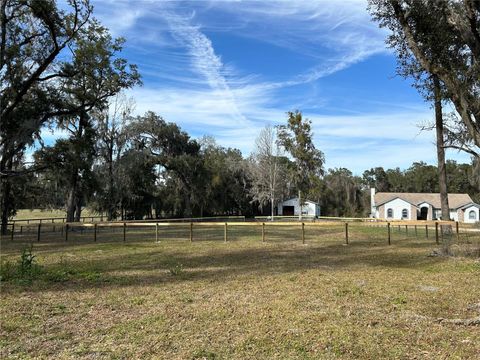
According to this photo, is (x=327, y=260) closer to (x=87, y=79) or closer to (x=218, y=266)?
(x=218, y=266)

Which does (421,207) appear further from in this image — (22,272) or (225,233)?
(22,272)

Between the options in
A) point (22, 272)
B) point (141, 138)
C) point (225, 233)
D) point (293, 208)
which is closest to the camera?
point (22, 272)

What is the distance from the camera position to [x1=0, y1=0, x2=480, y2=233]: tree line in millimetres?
10820

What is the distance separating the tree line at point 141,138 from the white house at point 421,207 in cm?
1080

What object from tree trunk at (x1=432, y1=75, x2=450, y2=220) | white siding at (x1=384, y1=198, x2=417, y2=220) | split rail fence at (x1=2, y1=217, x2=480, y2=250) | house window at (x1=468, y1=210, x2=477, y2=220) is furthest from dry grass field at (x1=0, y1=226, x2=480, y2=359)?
house window at (x1=468, y1=210, x2=477, y2=220)

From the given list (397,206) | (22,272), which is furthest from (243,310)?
(397,206)

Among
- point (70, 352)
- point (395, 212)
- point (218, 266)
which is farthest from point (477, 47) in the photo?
point (395, 212)

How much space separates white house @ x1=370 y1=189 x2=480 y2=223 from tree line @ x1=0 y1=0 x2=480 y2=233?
35.4 feet

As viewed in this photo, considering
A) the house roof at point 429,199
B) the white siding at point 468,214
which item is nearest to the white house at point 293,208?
the house roof at point 429,199

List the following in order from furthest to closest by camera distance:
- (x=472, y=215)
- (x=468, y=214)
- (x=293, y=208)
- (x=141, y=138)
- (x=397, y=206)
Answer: (x=293, y=208)
(x=397, y=206)
(x=468, y=214)
(x=472, y=215)
(x=141, y=138)

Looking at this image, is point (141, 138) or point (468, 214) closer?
point (141, 138)

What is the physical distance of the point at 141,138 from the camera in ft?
131

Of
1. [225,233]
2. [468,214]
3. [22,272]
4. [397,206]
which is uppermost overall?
[397,206]

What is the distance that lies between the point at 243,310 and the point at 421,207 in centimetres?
5447
